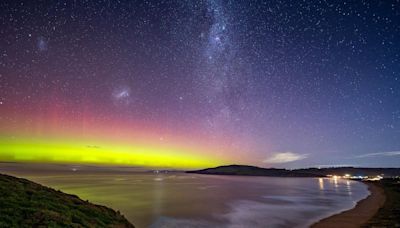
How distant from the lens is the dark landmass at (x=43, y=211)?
36.5ft

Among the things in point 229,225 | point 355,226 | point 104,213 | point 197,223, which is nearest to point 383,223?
point 355,226

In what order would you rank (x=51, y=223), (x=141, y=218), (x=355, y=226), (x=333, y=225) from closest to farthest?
(x=51, y=223)
(x=355, y=226)
(x=333, y=225)
(x=141, y=218)

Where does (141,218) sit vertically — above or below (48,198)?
below

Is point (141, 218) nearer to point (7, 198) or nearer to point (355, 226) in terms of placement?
point (7, 198)

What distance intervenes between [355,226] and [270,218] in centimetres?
755

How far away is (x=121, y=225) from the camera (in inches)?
588

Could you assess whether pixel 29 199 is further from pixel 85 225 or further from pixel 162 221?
pixel 162 221

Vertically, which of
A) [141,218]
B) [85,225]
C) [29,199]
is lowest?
[141,218]

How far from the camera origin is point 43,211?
1221 centimetres

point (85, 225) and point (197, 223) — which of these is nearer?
point (85, 225)

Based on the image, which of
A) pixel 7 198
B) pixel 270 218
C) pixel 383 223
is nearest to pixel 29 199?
pixel 7 198

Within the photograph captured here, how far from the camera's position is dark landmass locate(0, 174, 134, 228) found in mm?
11133

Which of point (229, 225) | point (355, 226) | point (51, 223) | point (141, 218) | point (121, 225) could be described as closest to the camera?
point (51, 223)

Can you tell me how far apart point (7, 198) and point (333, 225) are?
774 inches
